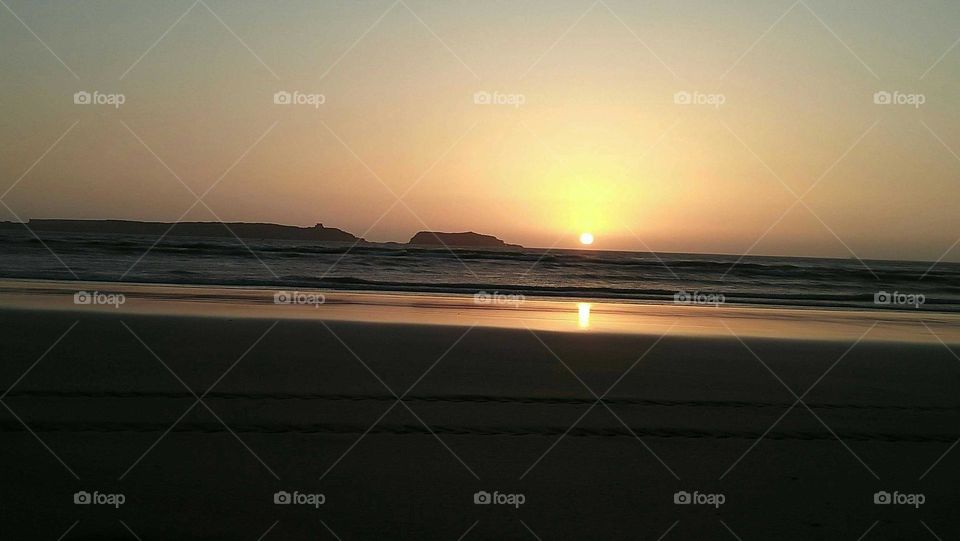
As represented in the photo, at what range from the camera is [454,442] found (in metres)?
5.18

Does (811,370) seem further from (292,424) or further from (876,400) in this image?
(292,424)

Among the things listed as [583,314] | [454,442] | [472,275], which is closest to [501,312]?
[583,314]

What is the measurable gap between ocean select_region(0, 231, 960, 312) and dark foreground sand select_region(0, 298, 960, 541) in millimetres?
12048

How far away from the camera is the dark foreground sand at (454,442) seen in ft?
12.8

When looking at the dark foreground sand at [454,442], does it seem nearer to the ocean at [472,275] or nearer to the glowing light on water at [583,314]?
the glowing light on water at [583,314]

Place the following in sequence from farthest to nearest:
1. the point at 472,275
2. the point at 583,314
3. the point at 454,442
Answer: the point at 472,275
the point at 583,314
the point at 454,442

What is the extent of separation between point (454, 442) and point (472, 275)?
81.1 feet

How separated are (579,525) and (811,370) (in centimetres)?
567

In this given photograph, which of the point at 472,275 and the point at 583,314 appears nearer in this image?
the point at 583,314

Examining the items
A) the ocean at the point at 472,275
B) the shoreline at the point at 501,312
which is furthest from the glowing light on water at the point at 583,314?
the ocean at the point at 472,275

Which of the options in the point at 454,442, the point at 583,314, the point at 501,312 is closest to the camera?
the point at 454,442

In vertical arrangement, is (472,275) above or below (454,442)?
above

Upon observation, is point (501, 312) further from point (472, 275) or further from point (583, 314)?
point (472, 275)

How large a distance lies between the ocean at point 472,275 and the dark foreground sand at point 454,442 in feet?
39.5
